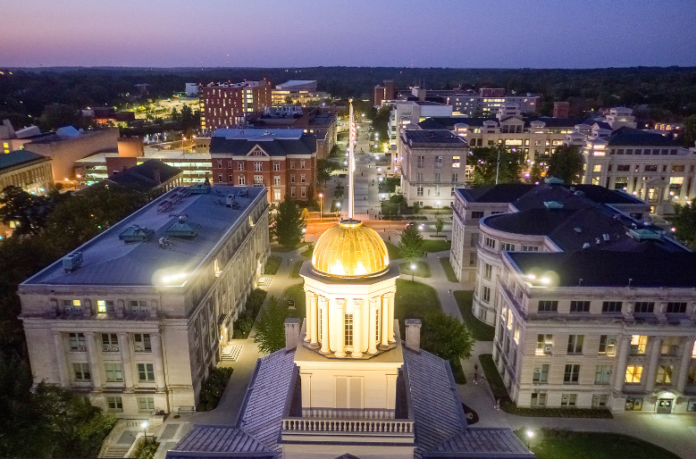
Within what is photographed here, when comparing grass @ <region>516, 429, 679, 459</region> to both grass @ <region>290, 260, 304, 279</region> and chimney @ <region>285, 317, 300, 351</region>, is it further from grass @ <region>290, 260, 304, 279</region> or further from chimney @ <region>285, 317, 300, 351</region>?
grass @ <region>290, 260, 304, 279</region>

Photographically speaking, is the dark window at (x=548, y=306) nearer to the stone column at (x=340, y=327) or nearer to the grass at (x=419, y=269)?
the stone column at (x=340, y=327)

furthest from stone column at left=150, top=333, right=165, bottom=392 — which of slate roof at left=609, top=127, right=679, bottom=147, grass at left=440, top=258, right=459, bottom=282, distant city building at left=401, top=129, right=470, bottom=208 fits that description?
slate roof at left=609, top=127, right=679, bottom=147

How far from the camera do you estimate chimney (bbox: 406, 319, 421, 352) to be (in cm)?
3153

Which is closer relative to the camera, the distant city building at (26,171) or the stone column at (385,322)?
the stone column at (385,322)

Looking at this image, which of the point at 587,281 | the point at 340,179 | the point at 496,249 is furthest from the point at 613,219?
the point at 340,179

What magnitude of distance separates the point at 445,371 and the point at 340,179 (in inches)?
4640

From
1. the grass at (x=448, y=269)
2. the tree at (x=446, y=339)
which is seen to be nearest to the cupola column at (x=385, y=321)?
the tree at (x=446, y=339)

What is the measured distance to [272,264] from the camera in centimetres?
8094

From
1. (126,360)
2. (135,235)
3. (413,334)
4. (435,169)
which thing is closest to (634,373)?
(413,334)

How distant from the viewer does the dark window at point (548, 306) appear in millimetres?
43375

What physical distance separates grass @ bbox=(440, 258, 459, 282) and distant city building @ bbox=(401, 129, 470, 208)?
34.5 meters

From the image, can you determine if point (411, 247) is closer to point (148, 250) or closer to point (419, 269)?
point (419, 269)

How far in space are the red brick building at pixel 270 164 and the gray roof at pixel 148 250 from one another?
1841 inches

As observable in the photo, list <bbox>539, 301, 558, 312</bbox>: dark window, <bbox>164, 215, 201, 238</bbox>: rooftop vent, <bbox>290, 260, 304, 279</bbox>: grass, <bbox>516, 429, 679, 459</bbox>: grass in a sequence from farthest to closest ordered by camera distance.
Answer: <bbox>290, 260, 304, 279</bbox>: grass, <bbox>164, 215, 201, 238</bbox>: rooftop vent, <bbox>539, 301, 558, 312</bbox>: dark window, <bbox>516, 429, 679, 459</bbox>: grass
